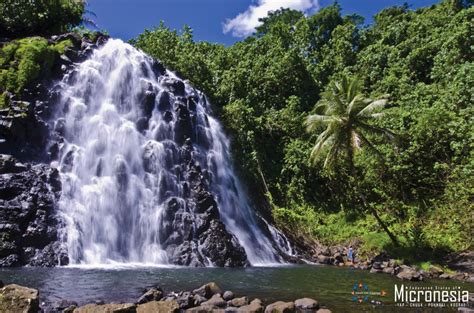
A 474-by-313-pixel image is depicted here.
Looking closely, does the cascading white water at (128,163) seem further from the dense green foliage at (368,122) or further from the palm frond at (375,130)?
the palm frond at (375,130)

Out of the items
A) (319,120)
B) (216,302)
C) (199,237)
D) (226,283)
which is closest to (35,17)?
(199,237)

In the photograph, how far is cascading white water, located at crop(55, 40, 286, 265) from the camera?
25016mm

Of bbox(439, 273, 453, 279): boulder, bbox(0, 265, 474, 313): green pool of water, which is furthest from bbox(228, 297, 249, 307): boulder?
bbox(439, 273, 453, 279): boulder

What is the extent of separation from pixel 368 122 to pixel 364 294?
70.7 ft

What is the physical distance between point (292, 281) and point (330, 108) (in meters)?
14.0

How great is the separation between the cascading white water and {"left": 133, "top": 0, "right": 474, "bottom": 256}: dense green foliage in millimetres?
4401

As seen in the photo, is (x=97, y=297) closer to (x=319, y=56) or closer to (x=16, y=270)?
(x=16, y=270)

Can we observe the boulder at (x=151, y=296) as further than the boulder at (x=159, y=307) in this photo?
Yes

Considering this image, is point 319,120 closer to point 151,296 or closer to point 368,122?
point 368,122

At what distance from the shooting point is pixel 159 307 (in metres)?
11.4

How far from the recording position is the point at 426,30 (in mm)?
46656

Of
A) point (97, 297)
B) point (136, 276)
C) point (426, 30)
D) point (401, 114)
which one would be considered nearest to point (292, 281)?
point (136, 276)

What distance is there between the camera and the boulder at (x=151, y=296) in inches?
517

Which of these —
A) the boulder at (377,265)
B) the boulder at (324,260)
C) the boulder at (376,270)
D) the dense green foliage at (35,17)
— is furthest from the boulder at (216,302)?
the dense green foliage at (35,17)
